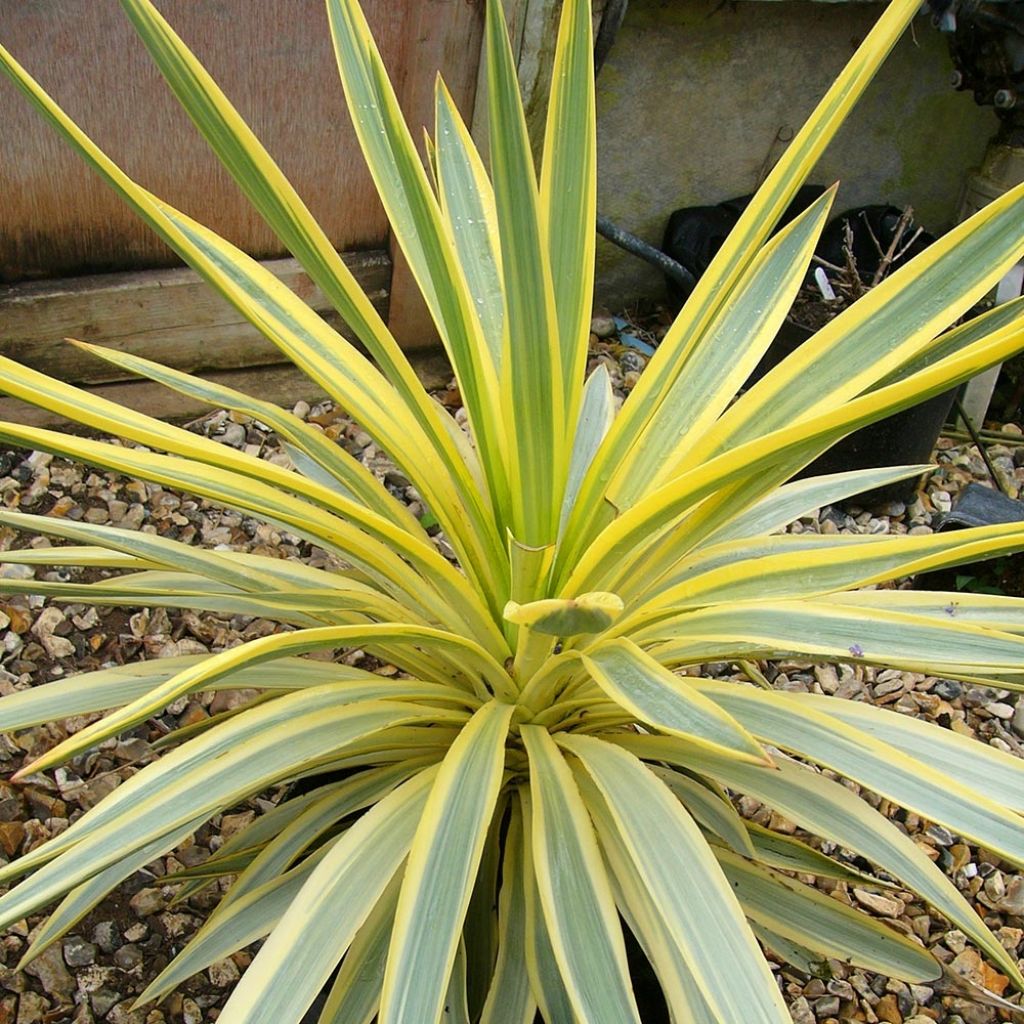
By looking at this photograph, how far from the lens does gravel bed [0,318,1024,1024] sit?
1.56 metres

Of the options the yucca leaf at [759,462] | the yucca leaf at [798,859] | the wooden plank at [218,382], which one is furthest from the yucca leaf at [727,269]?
the wooden plank at [218,382]

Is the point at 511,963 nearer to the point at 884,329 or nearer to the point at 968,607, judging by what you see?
the point at 968,607

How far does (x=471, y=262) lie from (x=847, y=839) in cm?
80

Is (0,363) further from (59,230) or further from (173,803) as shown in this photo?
(59,230)

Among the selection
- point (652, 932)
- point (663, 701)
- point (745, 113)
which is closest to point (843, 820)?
point (652, 932)

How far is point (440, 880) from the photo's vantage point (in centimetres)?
95

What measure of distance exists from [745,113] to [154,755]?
2.13 m

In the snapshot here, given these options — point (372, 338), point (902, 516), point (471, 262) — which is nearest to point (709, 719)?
point (372, 338)

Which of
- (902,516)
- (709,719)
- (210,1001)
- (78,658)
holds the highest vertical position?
(902,516)

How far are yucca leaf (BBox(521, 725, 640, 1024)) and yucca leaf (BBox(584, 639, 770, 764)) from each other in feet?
0.51

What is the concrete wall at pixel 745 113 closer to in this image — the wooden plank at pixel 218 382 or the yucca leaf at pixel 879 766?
the wooden plank at pixel 218 382

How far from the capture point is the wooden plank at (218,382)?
7.90 ft

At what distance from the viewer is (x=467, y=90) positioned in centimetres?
235

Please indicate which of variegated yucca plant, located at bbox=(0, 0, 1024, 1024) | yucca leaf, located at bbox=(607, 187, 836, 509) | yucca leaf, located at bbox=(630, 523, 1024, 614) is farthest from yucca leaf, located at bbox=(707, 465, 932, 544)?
yucca leaf, located at bbox=(630, 523, 1024, 614)
